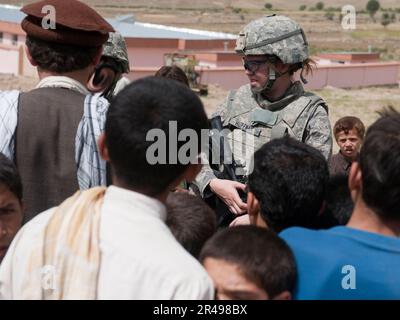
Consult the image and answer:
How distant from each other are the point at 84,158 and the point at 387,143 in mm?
1113

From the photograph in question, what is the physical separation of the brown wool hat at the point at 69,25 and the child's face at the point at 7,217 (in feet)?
1.99

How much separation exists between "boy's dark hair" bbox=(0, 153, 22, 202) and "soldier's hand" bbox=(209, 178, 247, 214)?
43.0 inches

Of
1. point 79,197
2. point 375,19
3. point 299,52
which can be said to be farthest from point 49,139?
point 375,19

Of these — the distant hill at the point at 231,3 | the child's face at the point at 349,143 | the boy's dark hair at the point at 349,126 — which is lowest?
the child's face at the point at 349,143

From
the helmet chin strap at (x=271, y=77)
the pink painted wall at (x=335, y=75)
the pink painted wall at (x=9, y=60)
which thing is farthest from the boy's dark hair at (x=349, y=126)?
the pink painted wall at (x=9, y=60)

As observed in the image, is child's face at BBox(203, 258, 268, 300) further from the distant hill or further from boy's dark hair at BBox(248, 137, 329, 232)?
the distant hill

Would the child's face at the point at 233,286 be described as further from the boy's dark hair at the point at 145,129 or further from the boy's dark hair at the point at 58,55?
the boy's dark hair at the point at 58,55

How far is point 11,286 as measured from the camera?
186cm

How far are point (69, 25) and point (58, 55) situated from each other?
0.44ft

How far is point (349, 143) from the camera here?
5523 millimetres

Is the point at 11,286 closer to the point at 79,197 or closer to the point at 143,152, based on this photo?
the point at 79,197

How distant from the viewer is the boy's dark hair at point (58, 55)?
2.67 m

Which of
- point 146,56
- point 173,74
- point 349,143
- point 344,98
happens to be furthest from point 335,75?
point 173,74

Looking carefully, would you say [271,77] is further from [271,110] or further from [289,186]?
[289,186]
